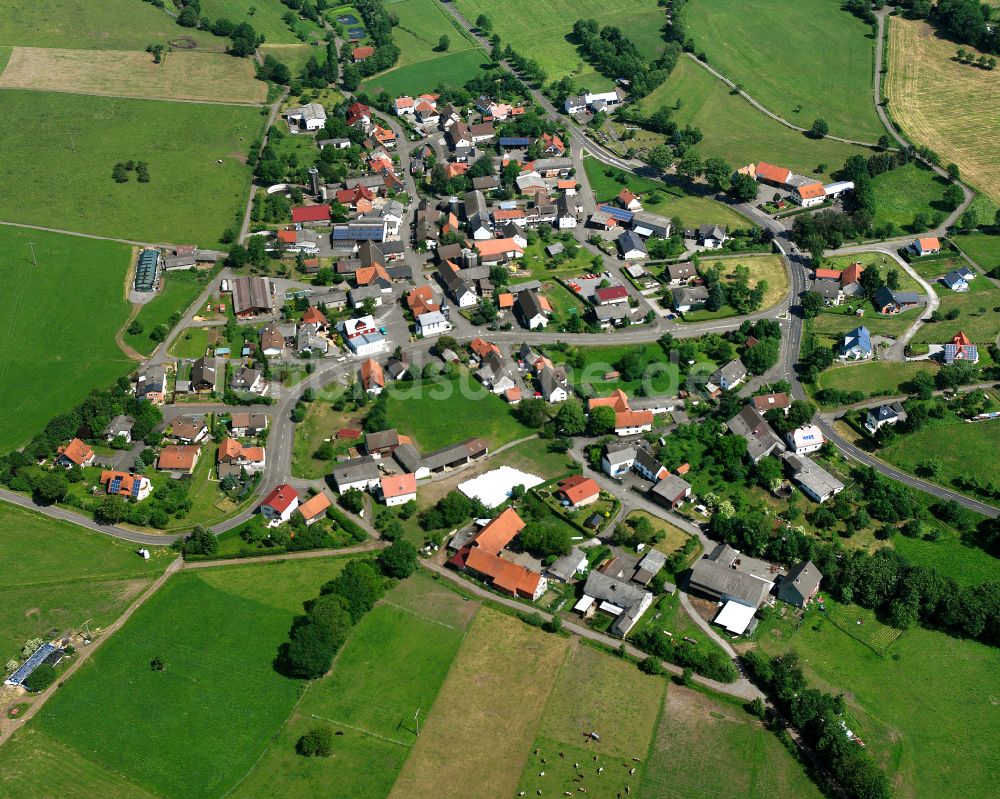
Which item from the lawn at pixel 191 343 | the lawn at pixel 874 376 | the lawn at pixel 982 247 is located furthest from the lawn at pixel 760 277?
the lawn at pixel 191 343

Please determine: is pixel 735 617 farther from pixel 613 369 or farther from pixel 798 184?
pixel 798 184

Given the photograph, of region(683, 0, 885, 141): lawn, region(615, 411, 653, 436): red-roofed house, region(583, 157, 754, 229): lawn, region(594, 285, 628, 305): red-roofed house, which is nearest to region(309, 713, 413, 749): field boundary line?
region(615, 411, 653, 436): red-roofed house

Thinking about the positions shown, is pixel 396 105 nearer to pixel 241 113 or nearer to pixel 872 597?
pixel 241 113

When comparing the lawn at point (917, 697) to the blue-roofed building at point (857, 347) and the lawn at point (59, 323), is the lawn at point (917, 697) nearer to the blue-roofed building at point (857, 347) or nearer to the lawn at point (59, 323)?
the blue-roofed building at point (857, 347)

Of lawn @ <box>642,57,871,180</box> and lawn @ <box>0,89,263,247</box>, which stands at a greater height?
lawn @ <box>642,57,871,180</box>

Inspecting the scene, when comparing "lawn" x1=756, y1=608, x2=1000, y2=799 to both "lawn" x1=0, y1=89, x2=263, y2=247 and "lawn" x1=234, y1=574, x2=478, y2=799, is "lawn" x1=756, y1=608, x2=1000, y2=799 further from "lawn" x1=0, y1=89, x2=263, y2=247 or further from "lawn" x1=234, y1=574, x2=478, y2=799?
"lawn" x1=0, y1=89, x2=263, y2=247

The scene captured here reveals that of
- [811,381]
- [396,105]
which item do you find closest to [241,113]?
[396,105]
